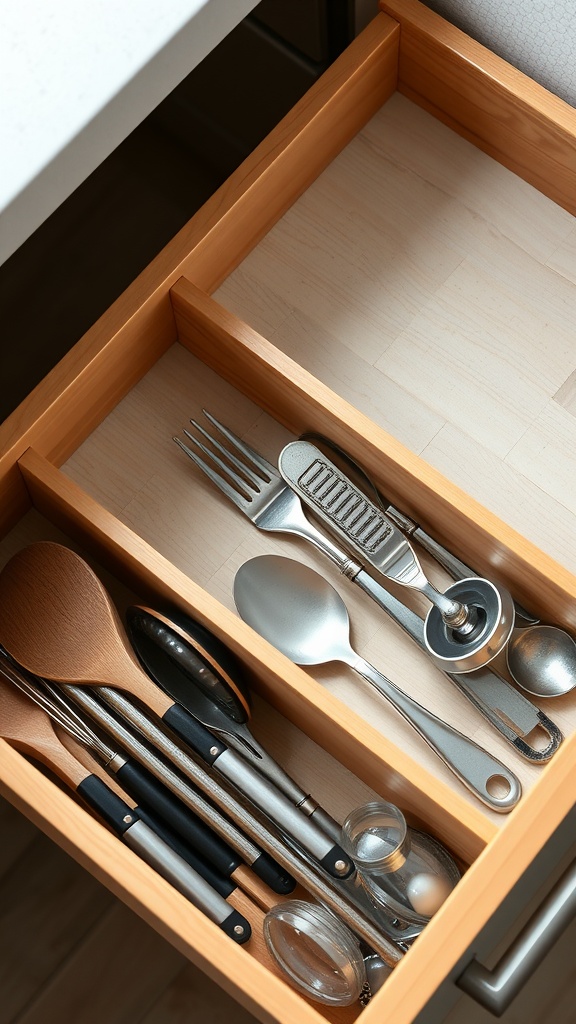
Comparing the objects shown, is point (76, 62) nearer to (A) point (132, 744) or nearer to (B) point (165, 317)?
(B) point (165, 317)

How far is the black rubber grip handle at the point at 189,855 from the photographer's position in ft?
2.50

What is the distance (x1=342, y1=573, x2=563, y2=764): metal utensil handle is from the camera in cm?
78

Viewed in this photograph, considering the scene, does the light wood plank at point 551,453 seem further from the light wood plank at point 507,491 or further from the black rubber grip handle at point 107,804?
the black rubber grip handle at point 107,804

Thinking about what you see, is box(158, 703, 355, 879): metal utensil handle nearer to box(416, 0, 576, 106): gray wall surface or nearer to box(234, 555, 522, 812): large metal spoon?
box(234, 555, 522, 812): large metal spoon

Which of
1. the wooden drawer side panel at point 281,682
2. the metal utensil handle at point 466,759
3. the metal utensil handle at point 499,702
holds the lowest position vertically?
the wooden drawer side panel at point 281,682

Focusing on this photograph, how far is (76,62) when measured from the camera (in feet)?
2.35

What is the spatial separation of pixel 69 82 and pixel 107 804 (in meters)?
0.48

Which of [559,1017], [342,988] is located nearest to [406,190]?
[342,988]

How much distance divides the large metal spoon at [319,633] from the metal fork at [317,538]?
2cm

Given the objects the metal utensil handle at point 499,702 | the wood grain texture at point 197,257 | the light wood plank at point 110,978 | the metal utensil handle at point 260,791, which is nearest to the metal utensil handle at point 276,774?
the metal utensil handle at point 260,791

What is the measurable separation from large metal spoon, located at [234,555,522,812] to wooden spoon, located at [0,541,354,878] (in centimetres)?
9

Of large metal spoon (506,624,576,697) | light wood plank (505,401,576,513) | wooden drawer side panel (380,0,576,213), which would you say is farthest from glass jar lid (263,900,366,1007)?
wooden drawer side panel (380,0,576,213)

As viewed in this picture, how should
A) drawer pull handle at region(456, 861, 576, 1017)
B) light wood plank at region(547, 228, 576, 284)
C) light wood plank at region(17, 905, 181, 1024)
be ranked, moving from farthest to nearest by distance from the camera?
1. light wood plank at region(17, 905, 181, 1024)
2. light wood plank at region(547, 228, 576, 284)
3. drawer pull handle at region(456, 861, 576, 1017)

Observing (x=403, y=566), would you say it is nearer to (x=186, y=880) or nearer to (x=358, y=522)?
(x=358, y=522)
